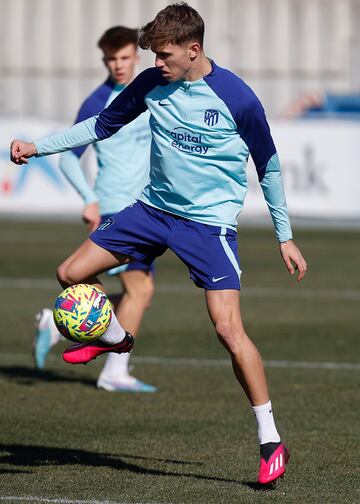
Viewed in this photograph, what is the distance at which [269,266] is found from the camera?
1709 cm

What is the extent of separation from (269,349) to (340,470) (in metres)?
4.18

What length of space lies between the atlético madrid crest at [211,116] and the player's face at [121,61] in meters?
2.83

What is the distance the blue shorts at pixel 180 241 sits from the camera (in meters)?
6.34

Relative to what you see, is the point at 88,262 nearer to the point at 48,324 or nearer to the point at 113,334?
the point at 113,334

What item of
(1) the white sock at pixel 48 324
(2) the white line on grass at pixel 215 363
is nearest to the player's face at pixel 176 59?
(1) the white sock at pixel 48 324

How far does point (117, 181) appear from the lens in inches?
364

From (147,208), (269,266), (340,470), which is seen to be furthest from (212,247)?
(269,266)

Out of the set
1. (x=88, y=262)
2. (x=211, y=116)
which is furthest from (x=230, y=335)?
(x=211, y=116)

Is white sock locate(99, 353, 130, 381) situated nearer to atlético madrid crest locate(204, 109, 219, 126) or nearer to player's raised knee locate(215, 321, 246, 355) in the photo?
player's raised knee locate(215, 321, 246, 355)

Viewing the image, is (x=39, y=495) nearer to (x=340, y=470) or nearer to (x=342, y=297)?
(x=340, y=470)

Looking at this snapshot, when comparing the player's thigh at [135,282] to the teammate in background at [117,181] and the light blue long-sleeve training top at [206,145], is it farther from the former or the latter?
the light blue long-sleeve training top at [206,145]

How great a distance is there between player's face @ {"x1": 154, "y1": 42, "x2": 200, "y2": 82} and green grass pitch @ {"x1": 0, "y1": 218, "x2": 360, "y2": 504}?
2001mm

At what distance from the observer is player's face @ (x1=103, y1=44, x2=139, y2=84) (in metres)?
8.94

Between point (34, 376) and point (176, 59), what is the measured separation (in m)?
4.01
